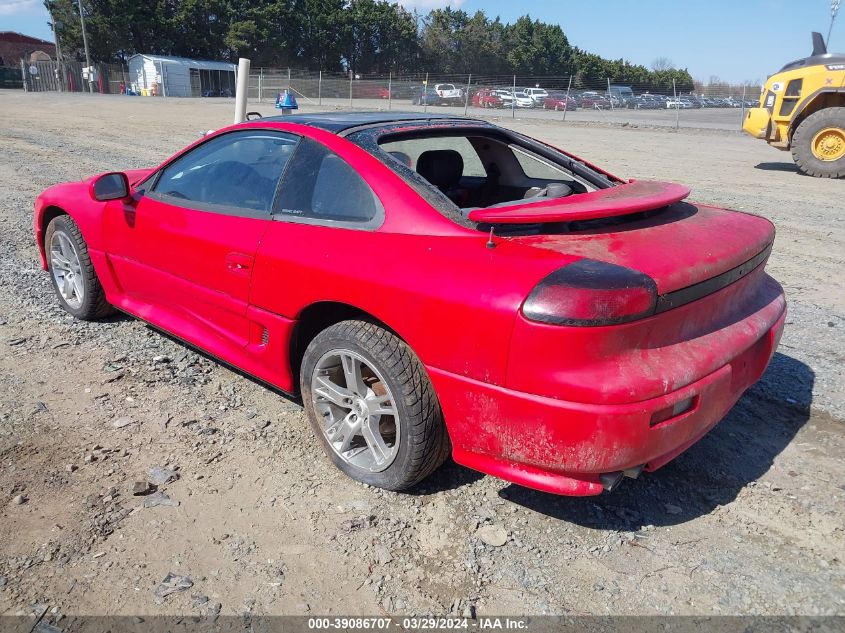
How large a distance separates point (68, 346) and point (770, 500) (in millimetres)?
3945

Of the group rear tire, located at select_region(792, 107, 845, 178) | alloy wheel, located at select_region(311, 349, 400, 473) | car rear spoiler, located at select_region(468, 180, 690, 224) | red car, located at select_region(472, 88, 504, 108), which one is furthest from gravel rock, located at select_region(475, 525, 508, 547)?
red car, located at select_region(472, 88, 504, 108)

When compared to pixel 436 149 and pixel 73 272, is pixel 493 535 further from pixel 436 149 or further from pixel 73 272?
pixel 73 272

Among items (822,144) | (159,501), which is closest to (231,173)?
(159,501)

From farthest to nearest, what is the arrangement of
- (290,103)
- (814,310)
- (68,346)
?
(290,103) → (814,310) → (68,346)

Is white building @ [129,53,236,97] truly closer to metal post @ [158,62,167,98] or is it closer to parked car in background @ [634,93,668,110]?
metal post @ [158,62,167,98]

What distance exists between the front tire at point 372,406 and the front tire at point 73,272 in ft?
6.92

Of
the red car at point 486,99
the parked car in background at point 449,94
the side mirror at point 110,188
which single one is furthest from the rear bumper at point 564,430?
the parked car in background at point 449,94

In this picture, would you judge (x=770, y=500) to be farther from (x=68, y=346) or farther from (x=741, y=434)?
(x=68, y=346)

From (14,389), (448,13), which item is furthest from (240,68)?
(448,13)

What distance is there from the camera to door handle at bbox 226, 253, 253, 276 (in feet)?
9.83

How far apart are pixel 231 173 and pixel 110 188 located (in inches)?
33.0

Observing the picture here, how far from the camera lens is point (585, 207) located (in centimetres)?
254

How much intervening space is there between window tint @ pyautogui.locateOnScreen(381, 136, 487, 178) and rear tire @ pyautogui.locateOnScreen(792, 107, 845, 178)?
10.5m

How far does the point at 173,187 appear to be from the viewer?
361cm
